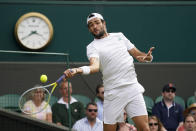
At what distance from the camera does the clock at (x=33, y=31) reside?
11625 millimetres

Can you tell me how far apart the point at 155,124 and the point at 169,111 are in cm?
84

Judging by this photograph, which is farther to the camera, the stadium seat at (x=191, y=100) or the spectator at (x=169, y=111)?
the stadium seat at (x=191, y=100)

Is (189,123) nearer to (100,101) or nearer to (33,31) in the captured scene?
(100,101)

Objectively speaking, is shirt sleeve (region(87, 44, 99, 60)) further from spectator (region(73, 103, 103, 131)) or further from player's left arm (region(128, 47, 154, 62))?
spectator (region(73, 103, 103, 131))

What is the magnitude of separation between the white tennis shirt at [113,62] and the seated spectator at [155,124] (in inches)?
90.8

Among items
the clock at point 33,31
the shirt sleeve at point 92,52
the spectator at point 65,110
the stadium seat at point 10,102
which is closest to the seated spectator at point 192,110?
the spectator at point 65,110

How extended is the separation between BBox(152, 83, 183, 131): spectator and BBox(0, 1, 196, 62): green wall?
2.28 meters

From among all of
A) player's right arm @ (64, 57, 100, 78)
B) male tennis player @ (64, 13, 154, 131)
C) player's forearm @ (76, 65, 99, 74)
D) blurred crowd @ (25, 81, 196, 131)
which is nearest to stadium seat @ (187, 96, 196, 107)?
blurred crowd @ (25, 81, 196, 131)

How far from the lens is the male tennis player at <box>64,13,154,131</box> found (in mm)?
6852

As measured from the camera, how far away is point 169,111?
9844 millimetres

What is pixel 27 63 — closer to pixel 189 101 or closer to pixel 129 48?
pixel 189 101

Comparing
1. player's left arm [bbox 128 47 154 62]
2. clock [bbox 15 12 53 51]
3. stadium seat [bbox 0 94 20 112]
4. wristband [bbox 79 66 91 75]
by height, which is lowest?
stadium seat [bbox 0 94 20 112]

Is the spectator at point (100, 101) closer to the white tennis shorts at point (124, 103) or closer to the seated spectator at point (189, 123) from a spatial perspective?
the seated spectator at point (189, 123)

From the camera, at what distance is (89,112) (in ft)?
29.9
